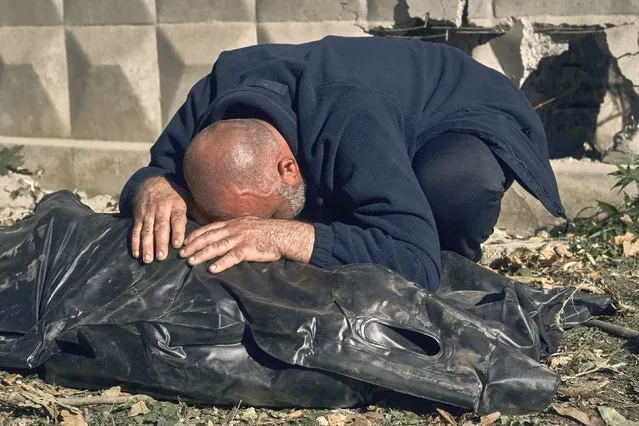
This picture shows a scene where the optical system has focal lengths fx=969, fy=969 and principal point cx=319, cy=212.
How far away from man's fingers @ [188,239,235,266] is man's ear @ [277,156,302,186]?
351 mm

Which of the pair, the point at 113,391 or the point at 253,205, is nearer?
the point at 113,391

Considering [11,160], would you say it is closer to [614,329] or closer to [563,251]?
[563,251]

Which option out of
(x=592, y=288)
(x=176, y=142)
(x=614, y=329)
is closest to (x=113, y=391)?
(x=176, y=142)

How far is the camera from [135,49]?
19.0 feet

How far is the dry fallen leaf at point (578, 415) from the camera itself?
A: 288 centimetres

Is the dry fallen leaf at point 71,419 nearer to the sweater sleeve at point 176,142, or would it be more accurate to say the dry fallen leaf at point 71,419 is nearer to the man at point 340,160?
the man at point 340,160

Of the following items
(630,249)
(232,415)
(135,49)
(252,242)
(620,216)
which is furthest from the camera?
(135,49)

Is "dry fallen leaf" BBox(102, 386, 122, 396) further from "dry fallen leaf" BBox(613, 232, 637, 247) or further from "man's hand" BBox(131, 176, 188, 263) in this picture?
"dry fallen leaf" BBox(613, 232, 637, 247)

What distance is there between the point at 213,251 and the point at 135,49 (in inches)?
115

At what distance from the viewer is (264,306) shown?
3.01 meters

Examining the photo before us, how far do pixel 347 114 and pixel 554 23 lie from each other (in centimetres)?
215

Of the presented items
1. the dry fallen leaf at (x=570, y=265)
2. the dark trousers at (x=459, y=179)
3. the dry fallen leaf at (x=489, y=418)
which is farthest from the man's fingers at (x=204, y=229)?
the dry fallen leaf at (x=570, y=265)

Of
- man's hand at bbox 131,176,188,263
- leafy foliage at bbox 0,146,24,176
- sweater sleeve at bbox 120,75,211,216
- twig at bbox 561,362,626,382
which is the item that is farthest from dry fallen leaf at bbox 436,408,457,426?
leafy foliage at bbox 0,146,24,176

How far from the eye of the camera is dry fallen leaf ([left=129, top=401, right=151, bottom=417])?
9.77 ft
